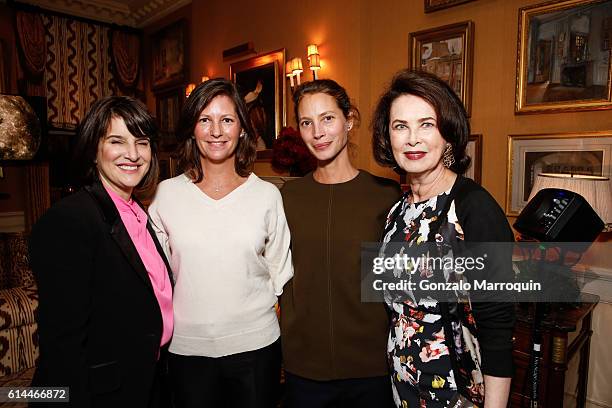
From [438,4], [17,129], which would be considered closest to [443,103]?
[438,4]

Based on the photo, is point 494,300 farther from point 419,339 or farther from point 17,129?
point 17,129

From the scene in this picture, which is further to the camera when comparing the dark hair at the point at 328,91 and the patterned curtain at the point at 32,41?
the patterned curtain at the point at 32,41

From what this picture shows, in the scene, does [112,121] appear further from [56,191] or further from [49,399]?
[56,191]

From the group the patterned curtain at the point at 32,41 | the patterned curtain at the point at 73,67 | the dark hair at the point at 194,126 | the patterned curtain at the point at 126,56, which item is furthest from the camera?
the patterned curtain at the point at 126,56

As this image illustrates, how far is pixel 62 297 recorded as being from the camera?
119 centimetres

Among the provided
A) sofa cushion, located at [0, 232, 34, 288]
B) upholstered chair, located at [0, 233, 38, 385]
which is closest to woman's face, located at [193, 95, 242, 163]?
upholstered chair, located at [0, 233, 38, 385]

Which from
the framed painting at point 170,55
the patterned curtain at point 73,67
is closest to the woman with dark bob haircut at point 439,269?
the framed painting at point 170,55

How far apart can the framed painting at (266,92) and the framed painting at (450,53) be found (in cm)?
176

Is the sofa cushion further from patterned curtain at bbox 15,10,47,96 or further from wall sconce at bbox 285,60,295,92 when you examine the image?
patterned curtain at bbox 15,10,47,96

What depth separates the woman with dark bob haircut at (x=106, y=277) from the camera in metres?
1.20

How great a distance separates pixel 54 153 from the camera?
6.77 m

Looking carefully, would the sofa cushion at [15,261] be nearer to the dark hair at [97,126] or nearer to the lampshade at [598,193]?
the dark hair at [97,126]

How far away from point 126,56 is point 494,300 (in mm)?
7571

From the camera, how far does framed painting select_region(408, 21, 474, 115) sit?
114 inches
